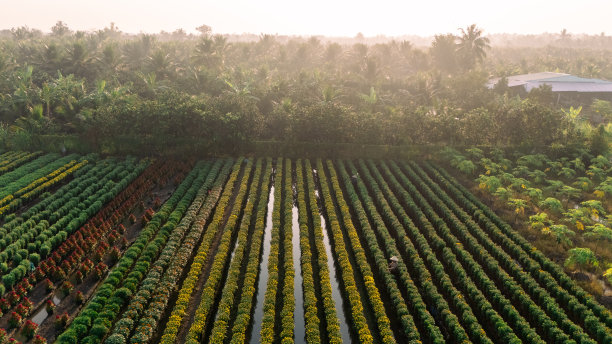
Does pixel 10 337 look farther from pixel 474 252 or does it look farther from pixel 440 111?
pixel 440 111

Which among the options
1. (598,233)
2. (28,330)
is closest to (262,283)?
(28,330)

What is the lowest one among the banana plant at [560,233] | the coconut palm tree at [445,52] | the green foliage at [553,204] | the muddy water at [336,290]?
the muddy water at [336,290]

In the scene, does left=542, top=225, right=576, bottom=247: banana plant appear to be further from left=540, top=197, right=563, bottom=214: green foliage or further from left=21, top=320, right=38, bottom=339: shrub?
left=21, top=320, right=38, bottom=339: shrub

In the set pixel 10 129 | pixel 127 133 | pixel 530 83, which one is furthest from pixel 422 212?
pixel 530 83

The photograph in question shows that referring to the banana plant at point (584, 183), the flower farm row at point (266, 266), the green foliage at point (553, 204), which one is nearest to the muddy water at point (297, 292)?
the flower farm row at point (266, 266)

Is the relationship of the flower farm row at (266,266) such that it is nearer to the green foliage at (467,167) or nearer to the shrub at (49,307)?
the shrub at (49,307)

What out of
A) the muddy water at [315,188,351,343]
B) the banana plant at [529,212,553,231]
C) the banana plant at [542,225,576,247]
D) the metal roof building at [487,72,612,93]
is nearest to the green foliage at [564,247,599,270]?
the banana plant at [542,225,576,247]
